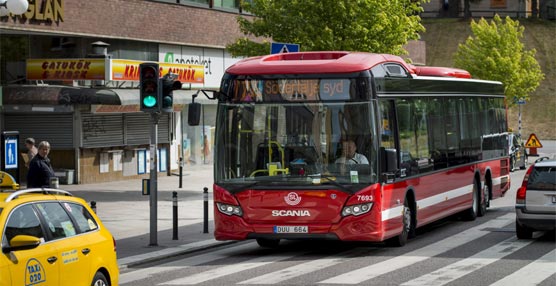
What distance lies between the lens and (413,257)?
56.6ft

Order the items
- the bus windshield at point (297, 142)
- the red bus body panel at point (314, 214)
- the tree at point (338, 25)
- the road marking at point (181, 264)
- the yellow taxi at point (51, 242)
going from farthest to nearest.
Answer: the tree at point (338, 25) < the bus windshield at point (297, 142) < the red bus body panel at point (314, 214) < the road marking at point (181, 264) < the yellow taxi at point (51, 242)

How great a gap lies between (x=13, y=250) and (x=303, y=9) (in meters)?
23.4

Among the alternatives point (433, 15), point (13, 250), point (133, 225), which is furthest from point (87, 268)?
point (433, 15)

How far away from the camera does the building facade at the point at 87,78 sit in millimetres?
32938

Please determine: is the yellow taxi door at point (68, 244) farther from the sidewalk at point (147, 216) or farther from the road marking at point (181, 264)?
the sidewalk at point (147, 216)

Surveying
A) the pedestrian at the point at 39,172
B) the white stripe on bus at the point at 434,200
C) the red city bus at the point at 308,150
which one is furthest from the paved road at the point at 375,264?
the pedestrian at the point at 39,172

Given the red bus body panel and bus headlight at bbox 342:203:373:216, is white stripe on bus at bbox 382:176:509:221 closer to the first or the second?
the red bus body panel

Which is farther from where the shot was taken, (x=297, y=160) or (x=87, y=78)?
(x=87, y=78)

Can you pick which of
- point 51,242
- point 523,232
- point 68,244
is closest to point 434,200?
point 523,232

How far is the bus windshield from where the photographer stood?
1698 centimetres

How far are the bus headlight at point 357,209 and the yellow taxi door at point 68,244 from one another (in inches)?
247

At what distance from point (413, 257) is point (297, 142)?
2.51 metres

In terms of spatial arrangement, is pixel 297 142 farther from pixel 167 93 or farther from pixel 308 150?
pixel 167 93

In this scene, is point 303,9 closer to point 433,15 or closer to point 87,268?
point 87,268
